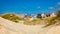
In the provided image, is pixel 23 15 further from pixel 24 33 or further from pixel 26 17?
pixel 24 33

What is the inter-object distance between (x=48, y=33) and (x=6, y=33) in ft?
3.47

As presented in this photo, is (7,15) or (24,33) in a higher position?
(7,15)

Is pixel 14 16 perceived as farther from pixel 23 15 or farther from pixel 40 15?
pixel 40 15

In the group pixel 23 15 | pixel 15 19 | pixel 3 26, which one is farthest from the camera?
pixel 23 15

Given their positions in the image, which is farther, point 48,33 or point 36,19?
point 36,19

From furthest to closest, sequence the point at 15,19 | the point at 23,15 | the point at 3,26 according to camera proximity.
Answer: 1. the point at 23,15
2. the point at 15,19
3. the point at 3,26

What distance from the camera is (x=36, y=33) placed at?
4.93m

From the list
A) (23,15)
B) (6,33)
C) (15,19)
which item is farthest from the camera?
(23,15)

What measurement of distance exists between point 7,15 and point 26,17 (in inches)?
39.8

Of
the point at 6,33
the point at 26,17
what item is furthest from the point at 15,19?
the point at 6,33

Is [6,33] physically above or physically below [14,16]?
below

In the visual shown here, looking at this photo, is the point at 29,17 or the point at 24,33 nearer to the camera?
the point at 24,33

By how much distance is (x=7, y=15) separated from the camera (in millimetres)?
9180

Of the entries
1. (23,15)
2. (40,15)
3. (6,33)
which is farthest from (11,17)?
(6,33)
